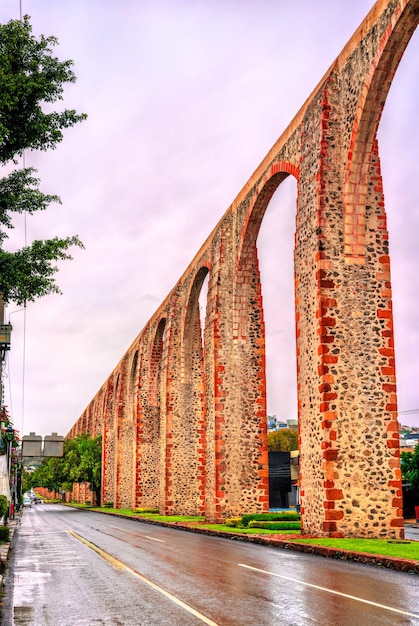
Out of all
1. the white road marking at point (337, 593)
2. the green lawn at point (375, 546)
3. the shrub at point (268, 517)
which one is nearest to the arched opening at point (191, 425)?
the shrub at point (268, 517)

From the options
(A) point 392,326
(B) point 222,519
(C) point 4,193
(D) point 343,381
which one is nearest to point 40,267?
(C) point 4,193

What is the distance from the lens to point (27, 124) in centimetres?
1266

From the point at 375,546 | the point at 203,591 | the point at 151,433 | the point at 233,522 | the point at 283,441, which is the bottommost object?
the point at 233,522

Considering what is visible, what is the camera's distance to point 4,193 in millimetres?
13219

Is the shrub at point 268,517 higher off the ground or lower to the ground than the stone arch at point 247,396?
lower

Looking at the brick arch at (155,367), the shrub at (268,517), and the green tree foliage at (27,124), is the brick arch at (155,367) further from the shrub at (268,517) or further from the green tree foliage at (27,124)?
the green tree foliage at (27,124)

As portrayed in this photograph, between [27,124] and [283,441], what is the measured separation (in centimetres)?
8238

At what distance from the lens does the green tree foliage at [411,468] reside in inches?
1526

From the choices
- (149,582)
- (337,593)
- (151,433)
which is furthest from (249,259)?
(151,433)

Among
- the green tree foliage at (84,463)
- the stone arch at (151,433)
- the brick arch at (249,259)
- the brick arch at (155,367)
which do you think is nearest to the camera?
the brick arch at (249,259)

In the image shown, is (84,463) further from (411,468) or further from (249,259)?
(249,259)

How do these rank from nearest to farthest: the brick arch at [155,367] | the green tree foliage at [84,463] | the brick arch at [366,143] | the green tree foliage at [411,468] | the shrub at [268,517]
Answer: the brick arch at [366,143] < the shrub at [268,517] < the green tree foliage at [411,468] < the brick arch at [155,367] < the green tree foliage at [84,463]

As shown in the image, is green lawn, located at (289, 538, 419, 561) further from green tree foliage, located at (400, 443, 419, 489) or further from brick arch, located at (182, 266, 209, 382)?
green tree foliage, located at (400, 443, 419, 489)

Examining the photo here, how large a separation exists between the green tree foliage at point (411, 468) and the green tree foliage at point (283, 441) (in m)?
50.5
